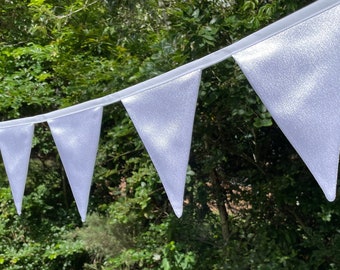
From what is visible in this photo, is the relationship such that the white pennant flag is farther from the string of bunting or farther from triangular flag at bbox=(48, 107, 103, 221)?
triangular flag at bbox=(48, 107, 103, 221)

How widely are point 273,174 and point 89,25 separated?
5.39 feet

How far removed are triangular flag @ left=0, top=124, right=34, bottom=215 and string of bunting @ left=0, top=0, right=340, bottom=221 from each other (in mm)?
562

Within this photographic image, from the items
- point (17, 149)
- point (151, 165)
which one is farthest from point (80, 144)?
point (151, 165)

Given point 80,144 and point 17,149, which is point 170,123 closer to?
point 80,144

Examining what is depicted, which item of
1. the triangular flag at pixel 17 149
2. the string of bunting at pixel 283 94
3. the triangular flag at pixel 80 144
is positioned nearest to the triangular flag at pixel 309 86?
the string of bunting at pixel 283 94

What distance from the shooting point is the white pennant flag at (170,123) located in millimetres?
1628

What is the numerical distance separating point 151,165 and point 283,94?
1881mm

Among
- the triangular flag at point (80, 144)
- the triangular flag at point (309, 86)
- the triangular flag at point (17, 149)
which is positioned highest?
the triangular flag at point (17, 149)

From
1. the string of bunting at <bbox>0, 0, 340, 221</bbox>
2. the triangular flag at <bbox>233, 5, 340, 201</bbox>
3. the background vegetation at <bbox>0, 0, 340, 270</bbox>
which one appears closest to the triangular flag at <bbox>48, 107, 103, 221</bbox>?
the string of bunting at <bbox>0, 0, 340, 221</bbox>

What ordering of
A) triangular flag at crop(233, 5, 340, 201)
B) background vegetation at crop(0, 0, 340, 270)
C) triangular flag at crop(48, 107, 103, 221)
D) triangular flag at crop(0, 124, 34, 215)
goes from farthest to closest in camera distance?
background vegetation at crop(0, 0, 340, 270) → triangular flag at crop(0, 124, 34, 215) → triangular flag at crop(48, 107, 103, 221) → triangular flag at crop(233, 5, 340, 201)

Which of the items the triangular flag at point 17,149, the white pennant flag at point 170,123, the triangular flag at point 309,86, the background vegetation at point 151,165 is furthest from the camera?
the background vegetation at point 151,165

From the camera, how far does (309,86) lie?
4.58 feet

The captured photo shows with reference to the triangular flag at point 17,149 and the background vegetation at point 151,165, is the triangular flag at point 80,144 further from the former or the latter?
the background vegetation at point 151,165

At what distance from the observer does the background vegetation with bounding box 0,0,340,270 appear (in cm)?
262
